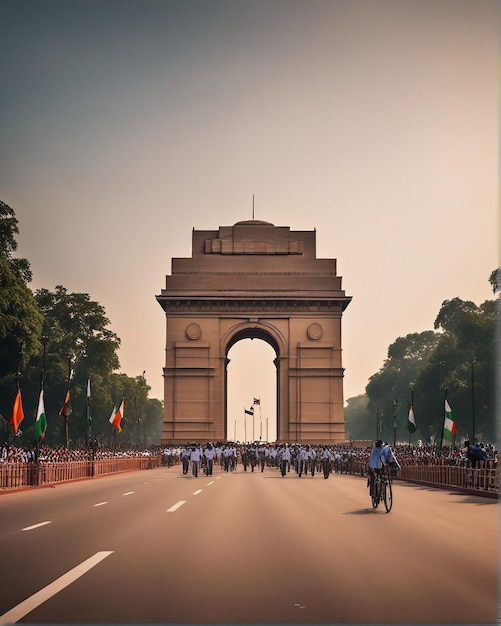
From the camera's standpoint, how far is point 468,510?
20734 millimetres

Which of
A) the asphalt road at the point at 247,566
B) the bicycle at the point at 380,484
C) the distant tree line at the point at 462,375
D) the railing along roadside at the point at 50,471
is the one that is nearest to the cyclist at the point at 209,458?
the railing along roadside at the point at 50,471

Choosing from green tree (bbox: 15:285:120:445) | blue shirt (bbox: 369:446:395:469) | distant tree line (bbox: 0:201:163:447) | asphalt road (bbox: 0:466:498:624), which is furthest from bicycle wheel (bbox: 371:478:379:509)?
green tree (bbox: 15:285:120:445)

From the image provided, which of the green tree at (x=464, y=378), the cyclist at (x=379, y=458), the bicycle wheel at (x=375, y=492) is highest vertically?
the green tree at (x=464, y=378)

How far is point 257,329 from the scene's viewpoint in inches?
3317

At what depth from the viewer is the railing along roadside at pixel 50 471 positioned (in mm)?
30328

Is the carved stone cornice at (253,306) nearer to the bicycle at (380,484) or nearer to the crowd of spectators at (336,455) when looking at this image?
the crowd of spectators at (336,455)

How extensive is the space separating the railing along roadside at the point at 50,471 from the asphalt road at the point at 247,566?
1112 cm

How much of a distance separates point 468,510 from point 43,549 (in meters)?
11.5

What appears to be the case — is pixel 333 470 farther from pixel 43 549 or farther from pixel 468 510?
pixel 43 549

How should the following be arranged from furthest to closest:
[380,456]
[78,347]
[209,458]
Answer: [78,347] → [209,458] → [380,456]

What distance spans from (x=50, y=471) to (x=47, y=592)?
88.0 ft

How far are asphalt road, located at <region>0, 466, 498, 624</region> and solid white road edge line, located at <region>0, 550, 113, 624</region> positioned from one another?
0.01 meters

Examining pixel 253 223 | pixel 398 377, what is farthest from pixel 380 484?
pixel 398 377

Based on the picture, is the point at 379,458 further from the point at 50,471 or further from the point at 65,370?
the point at 65,370
